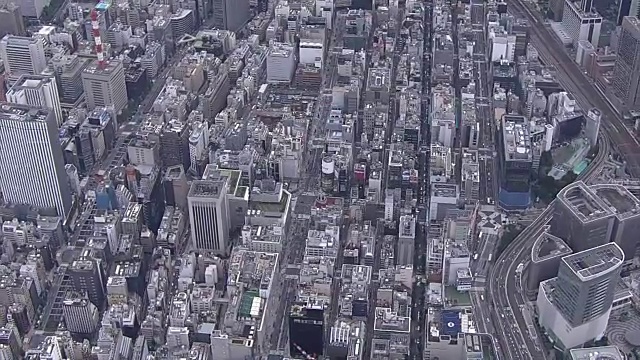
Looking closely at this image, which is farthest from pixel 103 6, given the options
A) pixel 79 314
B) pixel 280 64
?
pixel 79 314

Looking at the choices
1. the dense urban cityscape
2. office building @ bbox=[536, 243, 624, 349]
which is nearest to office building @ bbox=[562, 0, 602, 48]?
the dense urban cityscape

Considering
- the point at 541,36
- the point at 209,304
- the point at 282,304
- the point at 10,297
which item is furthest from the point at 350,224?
the point at 541,36

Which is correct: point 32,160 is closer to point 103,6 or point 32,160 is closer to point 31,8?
point 103,6

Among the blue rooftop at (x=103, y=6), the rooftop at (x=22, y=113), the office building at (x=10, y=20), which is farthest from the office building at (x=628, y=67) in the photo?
the office building at (x=10, y=20)

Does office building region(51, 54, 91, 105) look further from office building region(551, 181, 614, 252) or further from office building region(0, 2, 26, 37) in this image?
office building region(551, 181, 614, 252)

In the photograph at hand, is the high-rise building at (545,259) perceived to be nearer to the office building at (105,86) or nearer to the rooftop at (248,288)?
the rooftop at (248,288)
